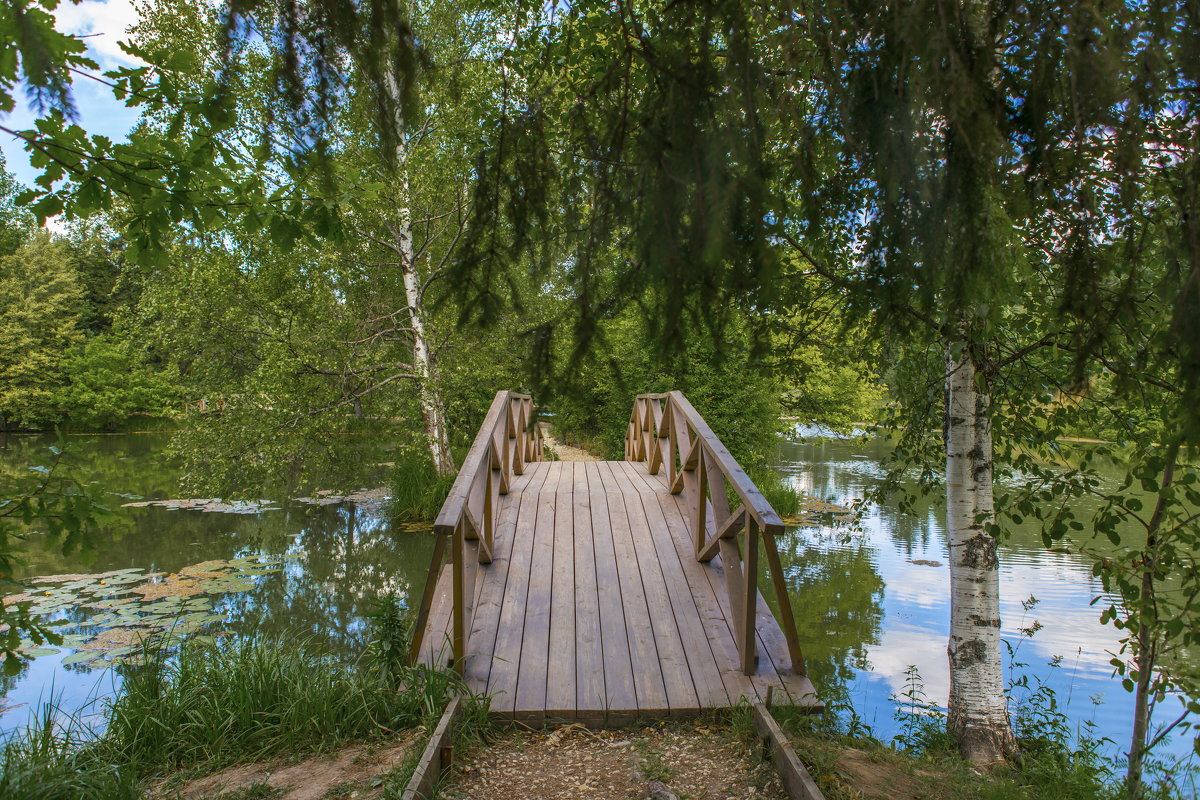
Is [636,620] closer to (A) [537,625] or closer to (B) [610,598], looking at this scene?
(B) [610,598]

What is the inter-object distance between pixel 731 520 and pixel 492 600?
1318 mm

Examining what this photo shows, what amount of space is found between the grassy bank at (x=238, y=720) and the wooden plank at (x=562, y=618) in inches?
17.1

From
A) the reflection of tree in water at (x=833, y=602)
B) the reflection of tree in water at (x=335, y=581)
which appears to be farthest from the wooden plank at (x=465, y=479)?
the reflection of tree in water at (x=833, y=602)

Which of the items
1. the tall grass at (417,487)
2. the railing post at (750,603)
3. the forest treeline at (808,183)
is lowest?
the tall grass at (417,487)

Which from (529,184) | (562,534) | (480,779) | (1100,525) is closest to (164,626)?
(562,534)

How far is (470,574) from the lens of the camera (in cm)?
396

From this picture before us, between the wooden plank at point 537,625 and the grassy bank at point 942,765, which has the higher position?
the wooden plank at point 537,625

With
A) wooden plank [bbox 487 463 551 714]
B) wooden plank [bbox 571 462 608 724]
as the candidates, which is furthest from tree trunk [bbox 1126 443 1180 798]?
wooden plank [bbox 487 463 551 714]

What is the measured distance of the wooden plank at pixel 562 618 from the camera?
10.4 ft

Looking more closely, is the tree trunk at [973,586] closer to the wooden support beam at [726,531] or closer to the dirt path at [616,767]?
the wooden support beam at [726,531]

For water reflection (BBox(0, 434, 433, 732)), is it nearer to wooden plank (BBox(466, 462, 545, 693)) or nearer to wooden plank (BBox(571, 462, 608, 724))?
wooden plank (BBox(466, 462, 545, 693))

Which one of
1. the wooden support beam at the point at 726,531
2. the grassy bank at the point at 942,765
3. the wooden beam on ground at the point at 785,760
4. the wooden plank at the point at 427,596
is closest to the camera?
the wooden beam on ground at the point at 785,760

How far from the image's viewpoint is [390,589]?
24.6 ft

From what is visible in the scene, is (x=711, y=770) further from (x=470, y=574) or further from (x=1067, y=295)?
(x=1067, y=295)
